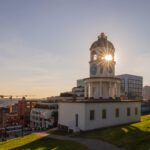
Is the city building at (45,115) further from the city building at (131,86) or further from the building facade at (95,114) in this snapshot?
the city building at (131,86)

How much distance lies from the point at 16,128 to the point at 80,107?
142 feet

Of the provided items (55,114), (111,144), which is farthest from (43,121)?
(111,144)

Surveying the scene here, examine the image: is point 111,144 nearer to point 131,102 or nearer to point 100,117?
point 100,117

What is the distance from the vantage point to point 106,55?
123ft

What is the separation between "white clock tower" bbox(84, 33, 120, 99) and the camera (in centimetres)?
3703

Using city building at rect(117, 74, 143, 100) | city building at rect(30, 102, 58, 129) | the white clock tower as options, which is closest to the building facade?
the white clock tower

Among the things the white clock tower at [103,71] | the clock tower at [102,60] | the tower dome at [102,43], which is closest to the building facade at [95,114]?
the white clock tower at [103,71]

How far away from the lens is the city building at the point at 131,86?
454 feet

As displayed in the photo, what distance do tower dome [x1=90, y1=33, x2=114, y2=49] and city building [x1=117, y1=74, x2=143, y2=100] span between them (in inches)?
4003

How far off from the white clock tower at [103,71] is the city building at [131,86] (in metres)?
101

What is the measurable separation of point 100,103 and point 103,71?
394 inches

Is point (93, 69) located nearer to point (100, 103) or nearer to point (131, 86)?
point (100, 103)

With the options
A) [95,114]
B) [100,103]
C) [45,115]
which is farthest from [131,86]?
[95,114]

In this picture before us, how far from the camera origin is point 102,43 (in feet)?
125
